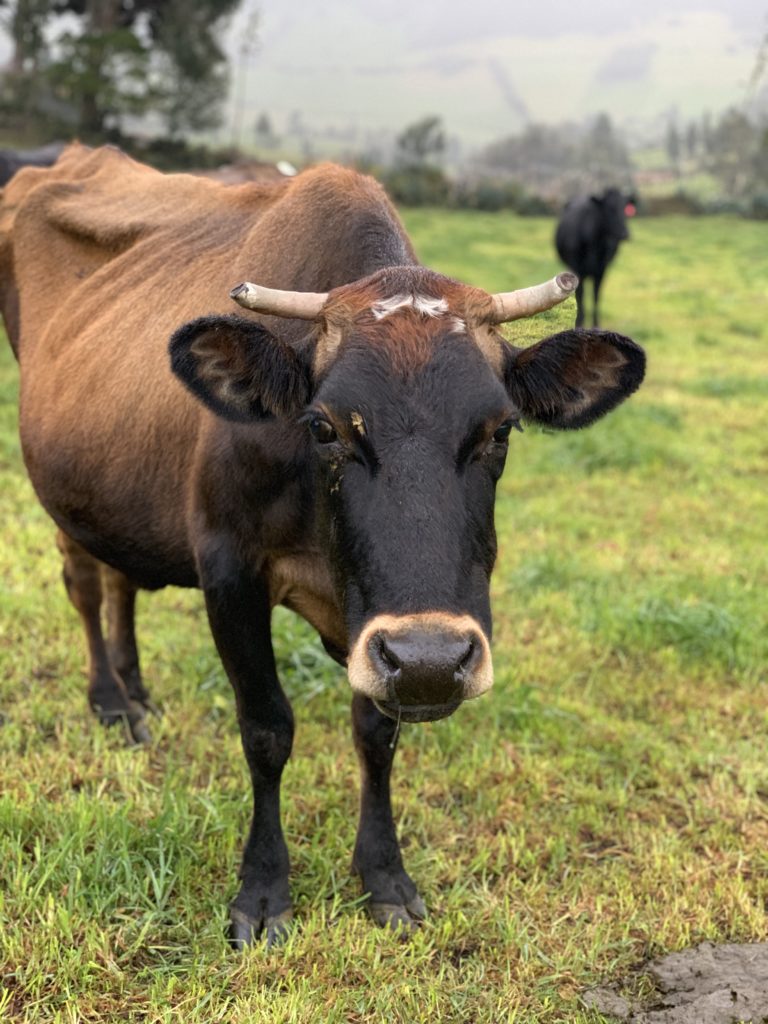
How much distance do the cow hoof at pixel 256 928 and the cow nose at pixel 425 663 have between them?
115 cm

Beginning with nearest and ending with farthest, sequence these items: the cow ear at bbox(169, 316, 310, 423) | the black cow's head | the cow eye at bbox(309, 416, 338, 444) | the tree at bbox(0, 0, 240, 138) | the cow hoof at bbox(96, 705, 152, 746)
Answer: the cow eye at bbox(309, 416, 338, 444), the cow ear at bbox(169, 316, 310, 423), the cow hoof at bbox(96, 705, 152, 746), the black cow's head, the tree at bbox(0, 0, 240, 138)

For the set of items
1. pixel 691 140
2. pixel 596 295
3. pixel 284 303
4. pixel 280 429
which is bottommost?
pixel 691 140

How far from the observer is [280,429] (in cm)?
276

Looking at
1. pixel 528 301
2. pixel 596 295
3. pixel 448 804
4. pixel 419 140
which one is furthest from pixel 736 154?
pixel 528 301

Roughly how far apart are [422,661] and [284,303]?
3.44 ft

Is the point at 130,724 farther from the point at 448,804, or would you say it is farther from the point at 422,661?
the point at 422,661

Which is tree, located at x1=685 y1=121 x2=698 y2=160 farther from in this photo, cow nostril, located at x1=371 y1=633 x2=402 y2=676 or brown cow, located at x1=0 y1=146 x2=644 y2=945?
cow nostril, located at x1=371 y1=633 x2=402 y2=676

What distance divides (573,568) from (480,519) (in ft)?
11.3

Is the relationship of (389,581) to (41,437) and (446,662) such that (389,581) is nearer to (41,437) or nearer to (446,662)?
(446,662)

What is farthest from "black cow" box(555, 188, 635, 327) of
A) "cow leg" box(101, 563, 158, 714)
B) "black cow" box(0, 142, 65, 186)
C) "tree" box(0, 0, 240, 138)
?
"tree" box(0, 0, 240, 138)

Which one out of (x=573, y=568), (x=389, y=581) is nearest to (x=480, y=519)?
(x=389, y=581)

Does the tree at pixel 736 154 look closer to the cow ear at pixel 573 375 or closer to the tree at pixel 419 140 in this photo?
the tree at pixel 419 140

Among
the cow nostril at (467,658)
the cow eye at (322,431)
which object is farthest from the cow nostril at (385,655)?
the cow eye at (322,431)

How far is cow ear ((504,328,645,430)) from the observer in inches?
107
